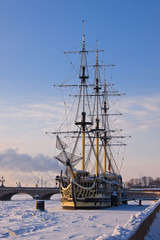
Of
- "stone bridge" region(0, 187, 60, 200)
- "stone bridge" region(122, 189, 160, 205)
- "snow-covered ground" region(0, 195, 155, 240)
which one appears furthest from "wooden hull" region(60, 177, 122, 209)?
"stone bridge" region(0, 187, 60, 200)

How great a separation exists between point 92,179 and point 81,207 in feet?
14.9

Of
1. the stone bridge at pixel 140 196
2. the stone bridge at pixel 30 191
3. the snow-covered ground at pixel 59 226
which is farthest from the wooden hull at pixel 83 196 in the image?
the stone bridge at pixel 30 191

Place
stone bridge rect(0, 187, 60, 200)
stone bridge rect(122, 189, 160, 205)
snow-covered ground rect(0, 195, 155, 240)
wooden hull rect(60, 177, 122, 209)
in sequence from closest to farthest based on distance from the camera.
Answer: snow-covered ground rect(0, 195, 155, 240) < wooden hull rect(60, 177, 122, 209) < stone bridge rect(122, 189, 160, 205) < stone bridge rect(0, 187, 60, 200)

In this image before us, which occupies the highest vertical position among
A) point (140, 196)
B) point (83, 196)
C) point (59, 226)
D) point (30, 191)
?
point (30, 191)

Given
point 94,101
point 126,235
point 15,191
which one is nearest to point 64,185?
point 94,101

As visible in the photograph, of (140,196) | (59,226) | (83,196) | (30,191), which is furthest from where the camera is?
(30,191)

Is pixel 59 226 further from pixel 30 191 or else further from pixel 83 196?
pixel 30 191

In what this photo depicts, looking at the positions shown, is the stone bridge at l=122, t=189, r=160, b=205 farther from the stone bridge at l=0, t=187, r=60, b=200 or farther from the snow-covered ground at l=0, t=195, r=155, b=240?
the snow-covered ground at l=0, t=195, r=155, b=240

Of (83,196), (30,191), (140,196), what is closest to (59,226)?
(83,196)

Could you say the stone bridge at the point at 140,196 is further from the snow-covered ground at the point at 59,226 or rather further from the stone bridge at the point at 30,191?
the snow-covered ground at the point at 59,226

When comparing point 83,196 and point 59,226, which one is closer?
point 59,226

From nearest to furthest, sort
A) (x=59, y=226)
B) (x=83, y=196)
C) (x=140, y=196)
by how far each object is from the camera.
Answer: (x=59, y=226) < (x=83, y=196) < (x=140, y=196)

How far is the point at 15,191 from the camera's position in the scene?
11819 cm

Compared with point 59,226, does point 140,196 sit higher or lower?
higher
